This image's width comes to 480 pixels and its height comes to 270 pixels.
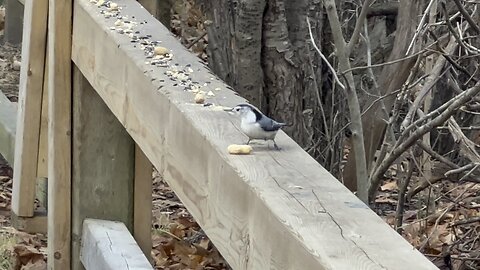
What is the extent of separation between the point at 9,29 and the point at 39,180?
2.92 metres

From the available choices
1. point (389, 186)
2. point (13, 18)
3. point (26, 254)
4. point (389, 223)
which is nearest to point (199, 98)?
point (26, 254)

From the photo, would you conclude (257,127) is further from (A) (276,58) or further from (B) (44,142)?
(B) (44,142)

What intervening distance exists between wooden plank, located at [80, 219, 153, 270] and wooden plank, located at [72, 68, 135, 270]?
0.05m

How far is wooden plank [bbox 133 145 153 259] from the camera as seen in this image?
3.26 m

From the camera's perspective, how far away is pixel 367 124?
4.66 m

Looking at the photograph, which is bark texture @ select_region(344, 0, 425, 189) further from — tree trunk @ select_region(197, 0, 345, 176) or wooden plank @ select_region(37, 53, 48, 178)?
wooden plank @ select_region(37, 53, 48, 178)

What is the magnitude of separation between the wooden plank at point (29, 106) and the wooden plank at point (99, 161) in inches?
18.3

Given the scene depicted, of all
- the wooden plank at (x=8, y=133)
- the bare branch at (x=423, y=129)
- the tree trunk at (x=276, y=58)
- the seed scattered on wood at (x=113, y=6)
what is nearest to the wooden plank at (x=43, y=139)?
the wooden plank at (x=8, y=133)

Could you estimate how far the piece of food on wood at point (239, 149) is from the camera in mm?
1805

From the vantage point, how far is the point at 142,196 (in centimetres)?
329

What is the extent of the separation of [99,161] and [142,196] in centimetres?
17

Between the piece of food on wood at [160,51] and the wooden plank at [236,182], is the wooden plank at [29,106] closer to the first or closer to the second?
the wooden plank at [236,182]

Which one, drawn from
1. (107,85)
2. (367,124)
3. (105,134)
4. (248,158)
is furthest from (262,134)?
(367,124)

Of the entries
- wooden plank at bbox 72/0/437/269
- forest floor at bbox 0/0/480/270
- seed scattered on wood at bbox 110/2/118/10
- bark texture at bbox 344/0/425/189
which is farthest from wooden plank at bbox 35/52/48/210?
bark texture at bbox 344/0/425/189
